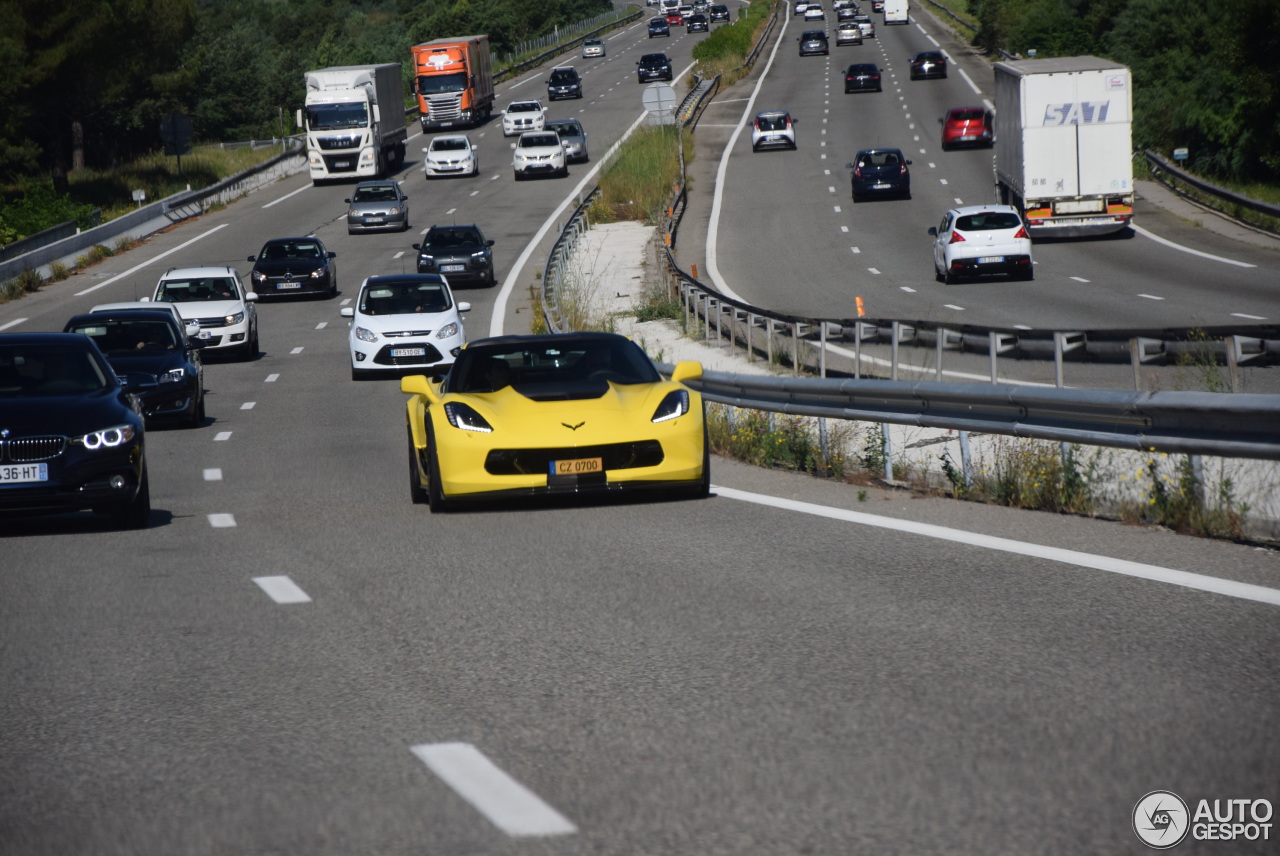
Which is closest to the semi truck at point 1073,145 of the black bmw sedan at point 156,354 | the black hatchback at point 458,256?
the black hatchback at point 458,256

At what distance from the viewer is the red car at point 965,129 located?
6450 centimetres

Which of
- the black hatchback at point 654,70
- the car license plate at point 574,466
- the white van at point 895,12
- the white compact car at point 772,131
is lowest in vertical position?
the white compact car at point 772,131

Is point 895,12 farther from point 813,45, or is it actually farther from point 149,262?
point 149,262

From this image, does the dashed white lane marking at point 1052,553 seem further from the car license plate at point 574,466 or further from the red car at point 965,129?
the red car at point 965,129

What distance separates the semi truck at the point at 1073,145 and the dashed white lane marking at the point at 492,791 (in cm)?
3683

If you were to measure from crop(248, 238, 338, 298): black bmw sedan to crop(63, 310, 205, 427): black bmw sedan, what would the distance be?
16.8m

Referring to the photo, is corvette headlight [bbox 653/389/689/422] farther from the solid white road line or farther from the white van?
the white van

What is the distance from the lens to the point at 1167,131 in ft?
188

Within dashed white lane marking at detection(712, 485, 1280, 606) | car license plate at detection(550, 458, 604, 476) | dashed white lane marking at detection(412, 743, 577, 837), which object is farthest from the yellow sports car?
dashed white lane marking at detection(412, 743, 577, 837)

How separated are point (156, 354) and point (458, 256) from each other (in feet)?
62.9

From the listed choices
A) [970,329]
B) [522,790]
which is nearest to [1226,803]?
[522,790]

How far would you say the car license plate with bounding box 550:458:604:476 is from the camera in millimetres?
11469

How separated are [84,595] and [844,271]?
31.7m

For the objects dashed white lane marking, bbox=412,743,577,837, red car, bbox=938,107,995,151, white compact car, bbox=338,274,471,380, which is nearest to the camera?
dashed white lane marking, bbox=412,743,577,837
